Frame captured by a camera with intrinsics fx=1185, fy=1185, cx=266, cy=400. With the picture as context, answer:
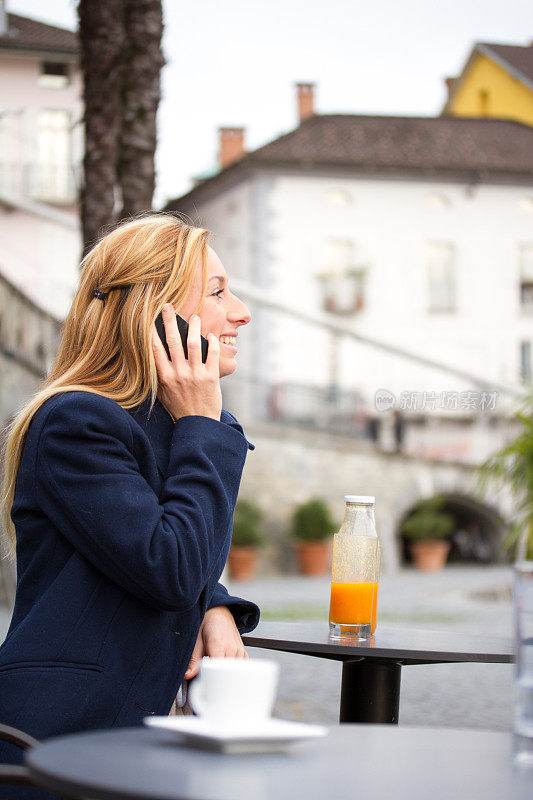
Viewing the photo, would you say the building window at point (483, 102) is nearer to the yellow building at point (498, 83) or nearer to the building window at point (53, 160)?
the yellow building at point (498, 83)

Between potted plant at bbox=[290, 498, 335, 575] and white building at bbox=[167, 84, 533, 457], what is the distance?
5698mm

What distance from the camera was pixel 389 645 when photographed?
2.17 metres

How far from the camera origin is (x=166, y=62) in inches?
209

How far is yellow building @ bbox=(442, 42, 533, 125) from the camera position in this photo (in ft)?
103

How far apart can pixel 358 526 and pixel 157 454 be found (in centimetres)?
48

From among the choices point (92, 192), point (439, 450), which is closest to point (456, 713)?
point (92, 192)

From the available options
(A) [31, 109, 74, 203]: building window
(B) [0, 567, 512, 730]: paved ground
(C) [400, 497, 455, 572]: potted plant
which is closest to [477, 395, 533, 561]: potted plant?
(B) [0, 567, 512, 730]: paved ground

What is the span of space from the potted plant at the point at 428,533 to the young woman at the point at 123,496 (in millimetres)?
18886

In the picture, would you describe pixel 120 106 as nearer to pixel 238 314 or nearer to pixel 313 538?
pixel 238 314

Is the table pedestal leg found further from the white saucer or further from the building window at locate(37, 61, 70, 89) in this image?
the building window at locate(37, 61, 70, 89)

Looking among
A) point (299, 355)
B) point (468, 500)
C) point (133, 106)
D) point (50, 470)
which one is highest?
point (133, 106)

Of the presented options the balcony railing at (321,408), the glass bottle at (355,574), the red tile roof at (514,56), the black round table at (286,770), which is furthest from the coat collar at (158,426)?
the red tile roof at (514,56)

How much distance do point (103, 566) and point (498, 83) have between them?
107 ft

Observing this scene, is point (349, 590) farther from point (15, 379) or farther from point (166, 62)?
point (15, 379)
